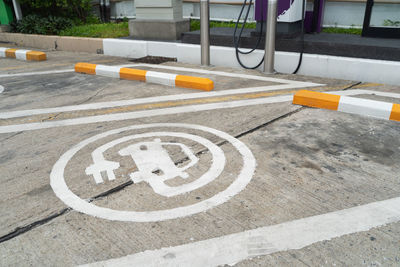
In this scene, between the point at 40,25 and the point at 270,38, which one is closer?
the point at 270,38

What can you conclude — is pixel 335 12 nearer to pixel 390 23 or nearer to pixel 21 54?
pixel 390 23

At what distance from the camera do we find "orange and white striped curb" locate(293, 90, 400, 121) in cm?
359

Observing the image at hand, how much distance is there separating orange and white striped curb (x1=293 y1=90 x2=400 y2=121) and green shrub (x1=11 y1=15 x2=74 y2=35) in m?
8.62

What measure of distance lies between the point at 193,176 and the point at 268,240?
32.1 inches

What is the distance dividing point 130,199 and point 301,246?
1.14 metres

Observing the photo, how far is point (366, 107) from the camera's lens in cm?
370

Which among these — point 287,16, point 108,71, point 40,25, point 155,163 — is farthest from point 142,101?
point 40,25

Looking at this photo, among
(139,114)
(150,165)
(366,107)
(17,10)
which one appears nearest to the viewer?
(150,165)

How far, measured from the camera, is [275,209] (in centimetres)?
212

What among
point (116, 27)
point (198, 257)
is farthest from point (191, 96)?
point (116, 27)

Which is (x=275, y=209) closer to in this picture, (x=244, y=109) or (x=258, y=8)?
(x=244, y=109)

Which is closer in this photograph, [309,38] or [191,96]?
[191,96]

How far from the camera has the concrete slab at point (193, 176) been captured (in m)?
1.85

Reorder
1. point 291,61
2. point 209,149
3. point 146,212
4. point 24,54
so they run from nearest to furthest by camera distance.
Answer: point 146,212, point 209,149, point 291,61, point 24,54
